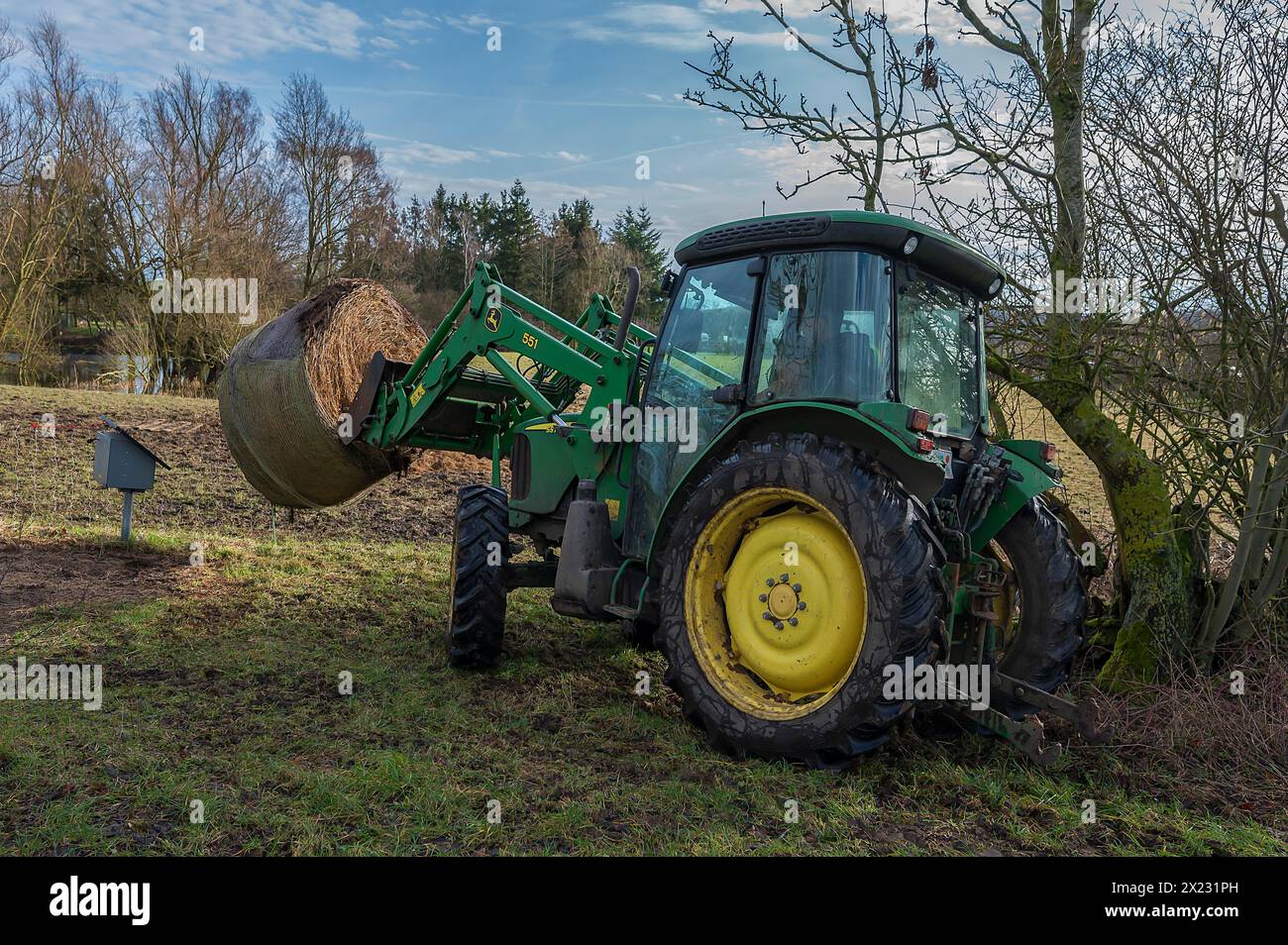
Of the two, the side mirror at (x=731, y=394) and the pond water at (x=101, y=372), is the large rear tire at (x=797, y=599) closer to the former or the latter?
the side mirror at (x=731, y=394)

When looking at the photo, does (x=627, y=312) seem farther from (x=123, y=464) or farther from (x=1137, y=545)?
(x=123, y=464)

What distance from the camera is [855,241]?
168 inches

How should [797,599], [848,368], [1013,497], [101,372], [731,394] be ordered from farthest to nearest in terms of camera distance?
[101,372]
[1013,497]
[731,394]
[848,368]
[797,599]

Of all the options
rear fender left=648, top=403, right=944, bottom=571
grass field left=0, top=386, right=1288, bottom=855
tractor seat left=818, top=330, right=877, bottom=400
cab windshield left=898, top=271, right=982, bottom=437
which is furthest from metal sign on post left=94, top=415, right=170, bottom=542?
cab windshield left=898, top=271, right=982, bottom=437

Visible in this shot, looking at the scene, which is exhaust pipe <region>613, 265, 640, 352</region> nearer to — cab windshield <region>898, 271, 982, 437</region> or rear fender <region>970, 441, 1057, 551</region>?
cab windshield <region>898, 271, 982, 437</region>

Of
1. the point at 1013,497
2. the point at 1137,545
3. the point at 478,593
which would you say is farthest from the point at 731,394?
the point at 1137,545

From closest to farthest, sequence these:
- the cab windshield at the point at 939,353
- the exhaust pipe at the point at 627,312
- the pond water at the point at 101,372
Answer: the cab windshield at the point at 939,353
the exhaust pipe at the point at 627,312
the pond water at the point at 101,372

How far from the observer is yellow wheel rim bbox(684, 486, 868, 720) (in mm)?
3988

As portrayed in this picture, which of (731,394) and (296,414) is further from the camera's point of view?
(296,414)

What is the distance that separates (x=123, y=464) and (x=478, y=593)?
4.02 metres

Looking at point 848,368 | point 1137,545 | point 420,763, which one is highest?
point 848,368

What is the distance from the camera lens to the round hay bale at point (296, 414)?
22.8 feet

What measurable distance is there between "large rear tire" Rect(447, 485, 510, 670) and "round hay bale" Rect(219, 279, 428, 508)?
175 centimetres

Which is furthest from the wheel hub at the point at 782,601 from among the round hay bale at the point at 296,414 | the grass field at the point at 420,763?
the round hay bale at the point at 296,414
